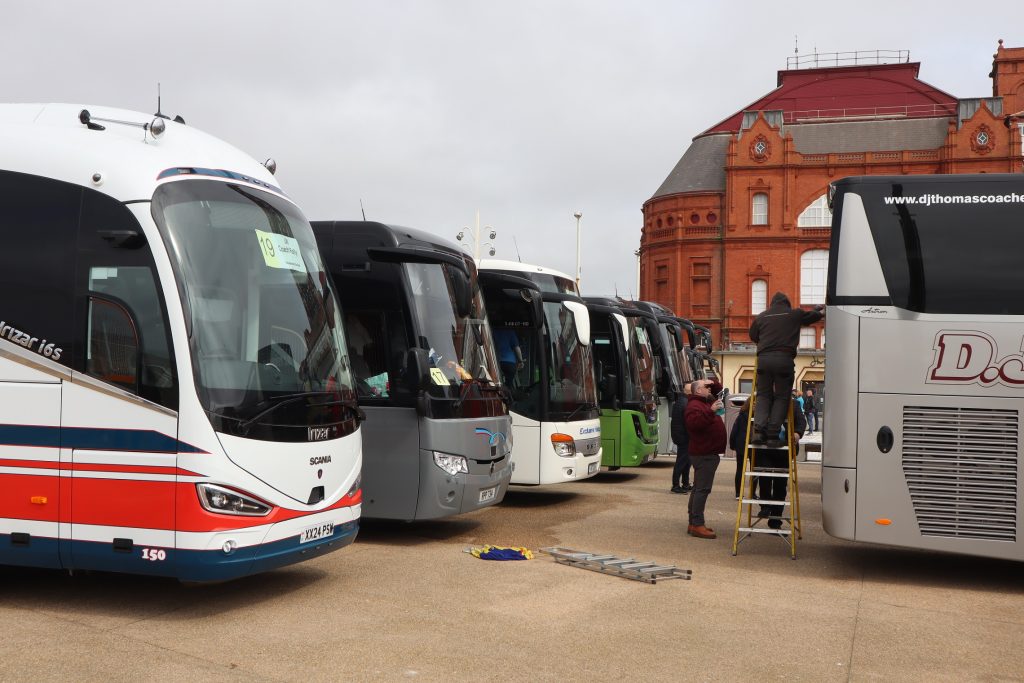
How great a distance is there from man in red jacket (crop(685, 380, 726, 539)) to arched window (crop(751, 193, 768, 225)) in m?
57.5

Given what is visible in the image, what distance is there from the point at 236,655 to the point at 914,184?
24.2 feet

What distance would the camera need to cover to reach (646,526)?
1347 centimetres

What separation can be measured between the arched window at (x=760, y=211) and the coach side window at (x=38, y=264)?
207 ft

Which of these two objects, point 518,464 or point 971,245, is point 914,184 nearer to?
point 971,245

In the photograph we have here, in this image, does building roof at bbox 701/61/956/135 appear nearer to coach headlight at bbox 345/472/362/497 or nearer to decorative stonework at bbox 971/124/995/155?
decorative stonework at bbox 971/124/995/155

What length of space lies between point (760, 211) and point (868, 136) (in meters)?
8.00

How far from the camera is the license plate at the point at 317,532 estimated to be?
26.9 ft

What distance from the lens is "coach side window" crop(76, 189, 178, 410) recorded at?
7520mm

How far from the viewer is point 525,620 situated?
8.08 metres

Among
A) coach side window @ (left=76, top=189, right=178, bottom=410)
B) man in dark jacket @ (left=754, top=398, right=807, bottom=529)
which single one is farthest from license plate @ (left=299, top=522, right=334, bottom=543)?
man in dark jacket @ (left=754, top=398, right=807, bottom=529)

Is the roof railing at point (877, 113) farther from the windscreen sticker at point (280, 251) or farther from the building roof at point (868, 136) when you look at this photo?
the windscreen sticker at point (280, 251)

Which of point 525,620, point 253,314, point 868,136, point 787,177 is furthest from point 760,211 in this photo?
point 253,314

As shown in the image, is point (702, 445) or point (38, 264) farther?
point (702, 445)

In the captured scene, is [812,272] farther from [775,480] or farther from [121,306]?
[121,306]
